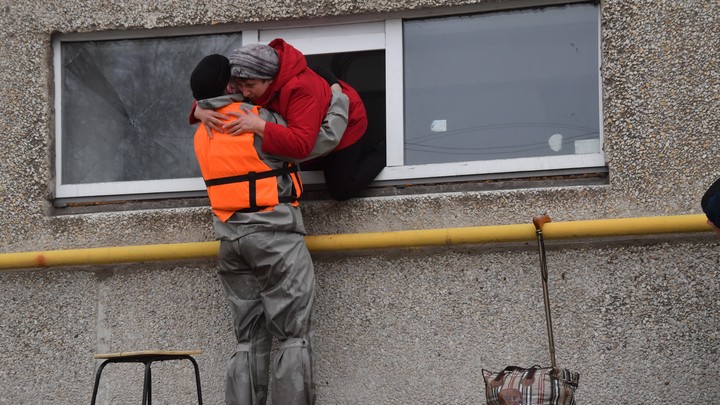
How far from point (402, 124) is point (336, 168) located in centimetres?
50

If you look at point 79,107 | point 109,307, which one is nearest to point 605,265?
point 109,307

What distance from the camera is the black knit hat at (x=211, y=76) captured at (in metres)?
5.96

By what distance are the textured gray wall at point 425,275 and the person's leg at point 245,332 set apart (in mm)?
353

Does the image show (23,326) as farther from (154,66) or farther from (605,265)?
(605,265)

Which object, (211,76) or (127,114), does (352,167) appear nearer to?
(211,76)

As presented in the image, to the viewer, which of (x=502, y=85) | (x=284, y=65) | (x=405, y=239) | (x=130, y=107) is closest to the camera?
(x=284, y=65)

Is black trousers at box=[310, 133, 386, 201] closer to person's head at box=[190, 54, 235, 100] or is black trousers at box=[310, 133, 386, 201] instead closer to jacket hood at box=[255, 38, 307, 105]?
jacket hood at box=[255, 38, 307, 105]

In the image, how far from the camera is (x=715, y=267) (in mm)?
5785

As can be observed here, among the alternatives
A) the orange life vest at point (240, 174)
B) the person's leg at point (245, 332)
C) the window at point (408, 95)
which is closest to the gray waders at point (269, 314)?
the person's leg at point (245, 332)

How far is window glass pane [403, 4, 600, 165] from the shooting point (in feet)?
20.4

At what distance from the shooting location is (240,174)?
5891 mm

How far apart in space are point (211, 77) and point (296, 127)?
1.69 feet

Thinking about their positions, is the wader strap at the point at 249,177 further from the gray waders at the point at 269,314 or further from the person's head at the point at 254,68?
the person's head at the point at 254,68

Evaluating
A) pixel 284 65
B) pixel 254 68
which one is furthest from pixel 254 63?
pixel 284 65
